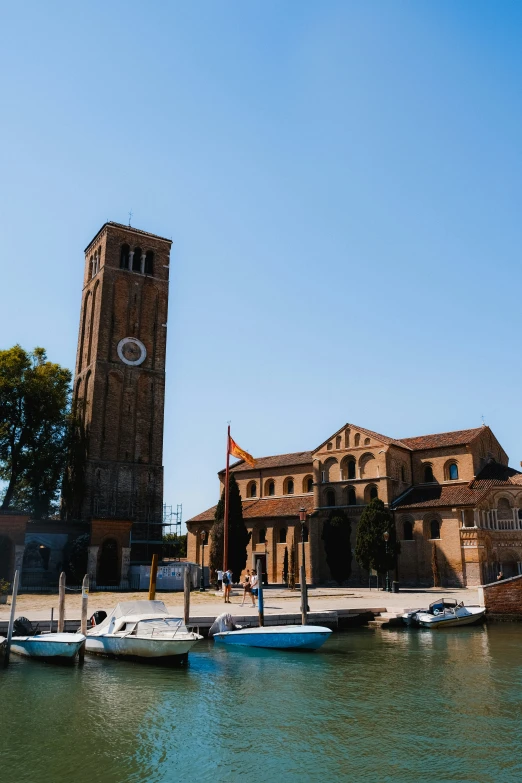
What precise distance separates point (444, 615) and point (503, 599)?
4755 mm

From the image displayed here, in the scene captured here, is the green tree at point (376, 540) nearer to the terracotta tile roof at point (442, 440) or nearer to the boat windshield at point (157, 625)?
the terracotta tile roof at point (442, 440)

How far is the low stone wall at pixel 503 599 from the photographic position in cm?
2866

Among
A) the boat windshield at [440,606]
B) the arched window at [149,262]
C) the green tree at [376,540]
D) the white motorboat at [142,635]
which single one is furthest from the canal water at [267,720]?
the arched window at [149,262]

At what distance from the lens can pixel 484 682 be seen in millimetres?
15516

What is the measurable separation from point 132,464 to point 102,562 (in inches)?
403

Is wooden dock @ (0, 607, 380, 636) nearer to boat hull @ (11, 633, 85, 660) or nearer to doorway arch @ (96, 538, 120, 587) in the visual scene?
boat hull @ (11, 633, 85, 660)

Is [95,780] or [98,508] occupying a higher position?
[98,508]

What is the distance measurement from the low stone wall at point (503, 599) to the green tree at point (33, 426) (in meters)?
30.1

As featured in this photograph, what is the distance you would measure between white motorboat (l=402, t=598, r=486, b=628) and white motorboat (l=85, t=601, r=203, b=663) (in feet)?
38.4

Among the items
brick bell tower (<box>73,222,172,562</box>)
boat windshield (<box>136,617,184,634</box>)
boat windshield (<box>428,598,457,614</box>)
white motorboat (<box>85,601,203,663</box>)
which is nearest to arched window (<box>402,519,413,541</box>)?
boat windshield (<box>428,598,457,614</box>)

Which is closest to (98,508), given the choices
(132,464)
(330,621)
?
(132,464)

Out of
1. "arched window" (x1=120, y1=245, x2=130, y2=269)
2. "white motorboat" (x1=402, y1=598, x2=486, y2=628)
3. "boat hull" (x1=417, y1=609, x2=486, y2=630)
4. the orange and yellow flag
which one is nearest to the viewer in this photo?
"boat hull" (x1=417, y1=609, x2=486, y2=630)

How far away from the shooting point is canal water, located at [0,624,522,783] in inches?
387

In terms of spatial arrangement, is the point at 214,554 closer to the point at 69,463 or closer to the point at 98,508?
the point at 98,508
